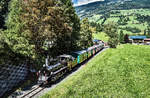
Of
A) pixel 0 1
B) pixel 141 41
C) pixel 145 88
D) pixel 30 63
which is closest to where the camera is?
pixel 145 88

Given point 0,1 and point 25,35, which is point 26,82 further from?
point 0,1

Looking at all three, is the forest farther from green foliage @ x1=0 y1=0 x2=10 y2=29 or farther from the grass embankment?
green foliage @ x1=0 y1=0 x2=10 y2=29

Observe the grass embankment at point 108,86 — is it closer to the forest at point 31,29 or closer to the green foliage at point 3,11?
the forest at point 31,29

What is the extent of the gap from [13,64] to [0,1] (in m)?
16.6

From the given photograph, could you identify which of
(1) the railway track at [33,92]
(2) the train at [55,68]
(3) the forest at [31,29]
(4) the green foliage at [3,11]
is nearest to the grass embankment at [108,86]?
(1) the railway track at [33,92]

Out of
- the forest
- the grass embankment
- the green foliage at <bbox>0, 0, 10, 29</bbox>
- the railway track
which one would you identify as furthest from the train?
the green foliage at <bbox>0, 0, 10, 29</bbox>

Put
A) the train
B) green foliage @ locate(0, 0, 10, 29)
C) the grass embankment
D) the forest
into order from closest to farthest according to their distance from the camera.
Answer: the grass embankment < the forest < the train < green foliage @ locate(0, 0, 10, 29)

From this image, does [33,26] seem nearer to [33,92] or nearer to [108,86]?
[33,92]

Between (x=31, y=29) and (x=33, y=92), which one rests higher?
(x=31, y=29)

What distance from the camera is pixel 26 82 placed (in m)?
15.7

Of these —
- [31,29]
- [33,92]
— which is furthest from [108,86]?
[31,29]

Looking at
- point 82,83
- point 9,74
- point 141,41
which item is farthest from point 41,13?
point 141,41

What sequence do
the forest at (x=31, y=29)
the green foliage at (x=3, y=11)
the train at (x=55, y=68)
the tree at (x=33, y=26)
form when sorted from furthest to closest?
the green foliage at (x=3, y=11) < the train at (x=55, y=68) < the tree at (x=33, y=26) < the forest at (x=31, y=29)

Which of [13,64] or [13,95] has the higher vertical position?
[13,64]
